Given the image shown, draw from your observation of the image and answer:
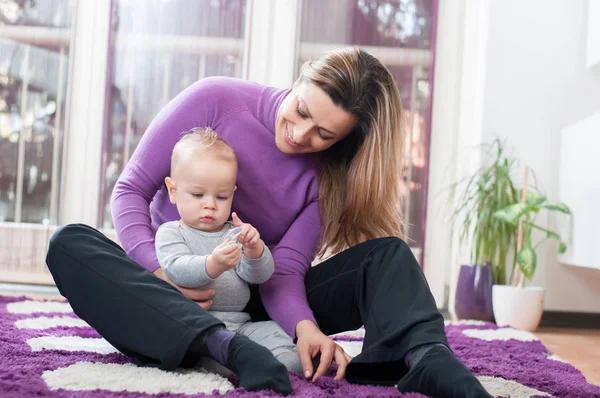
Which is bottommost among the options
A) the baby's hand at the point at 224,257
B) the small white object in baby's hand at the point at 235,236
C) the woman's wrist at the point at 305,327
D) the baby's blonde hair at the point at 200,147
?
the woman's wrist at the point at 305,327

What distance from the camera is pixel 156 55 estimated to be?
340 centimetres

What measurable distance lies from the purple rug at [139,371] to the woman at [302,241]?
0.05 meters

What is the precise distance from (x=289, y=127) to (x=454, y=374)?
2.05ft

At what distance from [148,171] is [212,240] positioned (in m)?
0.22

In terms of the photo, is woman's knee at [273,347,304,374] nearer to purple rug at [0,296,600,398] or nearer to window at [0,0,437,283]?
purple rug at [0,296,600,398]

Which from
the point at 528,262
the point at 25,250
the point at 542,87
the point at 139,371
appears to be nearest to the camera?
the point at 139,371

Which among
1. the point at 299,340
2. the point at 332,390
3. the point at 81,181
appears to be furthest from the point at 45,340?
the point at 81,181

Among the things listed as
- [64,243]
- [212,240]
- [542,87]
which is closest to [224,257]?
[212,240]

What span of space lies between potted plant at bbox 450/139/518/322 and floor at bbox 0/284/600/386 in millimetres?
255

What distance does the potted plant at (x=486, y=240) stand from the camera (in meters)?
2.95

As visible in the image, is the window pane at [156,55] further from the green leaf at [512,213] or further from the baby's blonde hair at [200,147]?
the baby's blonde hair at [200,147]

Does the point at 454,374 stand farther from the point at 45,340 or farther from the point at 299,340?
the point at 45,340

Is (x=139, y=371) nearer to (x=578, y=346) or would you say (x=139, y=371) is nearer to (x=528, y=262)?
(x=578, y=346)

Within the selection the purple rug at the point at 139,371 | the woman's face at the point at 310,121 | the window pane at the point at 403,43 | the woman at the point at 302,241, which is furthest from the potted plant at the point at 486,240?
the woman's face at the point at 310,121
